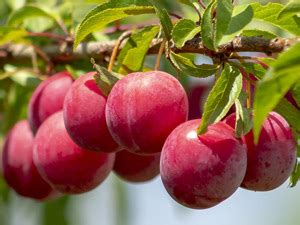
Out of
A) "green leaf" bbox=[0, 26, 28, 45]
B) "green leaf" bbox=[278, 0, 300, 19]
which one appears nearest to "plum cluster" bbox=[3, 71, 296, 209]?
"green leaf" bbox=[278, 0, 300, 19]

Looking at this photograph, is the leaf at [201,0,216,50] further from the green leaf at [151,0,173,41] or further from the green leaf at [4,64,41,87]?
the green leaf at [4,64,41,87]

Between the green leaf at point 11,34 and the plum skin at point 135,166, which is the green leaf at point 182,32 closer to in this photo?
the plum skin at point 135,166

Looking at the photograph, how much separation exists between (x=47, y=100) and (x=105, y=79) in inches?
13.7

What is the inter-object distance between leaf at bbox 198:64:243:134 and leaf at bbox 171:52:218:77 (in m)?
0.05

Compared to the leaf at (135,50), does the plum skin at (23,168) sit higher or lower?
lower

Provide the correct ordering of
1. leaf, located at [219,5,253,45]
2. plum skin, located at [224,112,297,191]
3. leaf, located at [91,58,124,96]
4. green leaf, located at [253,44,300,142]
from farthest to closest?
leaf, located at [91,58,124,96]
plum skin, located at [224,112,297,191]
leaf, located at [219,5,253,45]
green leaf, located at [253,44,300,142]

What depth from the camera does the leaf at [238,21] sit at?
1216mm

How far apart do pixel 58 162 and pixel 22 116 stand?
0.67 metres

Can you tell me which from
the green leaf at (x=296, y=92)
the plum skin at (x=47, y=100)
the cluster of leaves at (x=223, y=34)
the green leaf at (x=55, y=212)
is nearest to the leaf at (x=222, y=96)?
the cluster of leaves at (x=223, y=34)

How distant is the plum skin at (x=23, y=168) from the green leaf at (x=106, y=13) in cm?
47

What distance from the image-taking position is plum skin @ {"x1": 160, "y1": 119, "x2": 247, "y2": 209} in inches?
49.8

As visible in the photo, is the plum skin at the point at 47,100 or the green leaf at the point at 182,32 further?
the plum skin at the point at 47,100

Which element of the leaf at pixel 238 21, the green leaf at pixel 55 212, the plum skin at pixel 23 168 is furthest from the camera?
the green leaf at pixel 55 212

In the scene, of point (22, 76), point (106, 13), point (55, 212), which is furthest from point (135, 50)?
point (55, 212)
